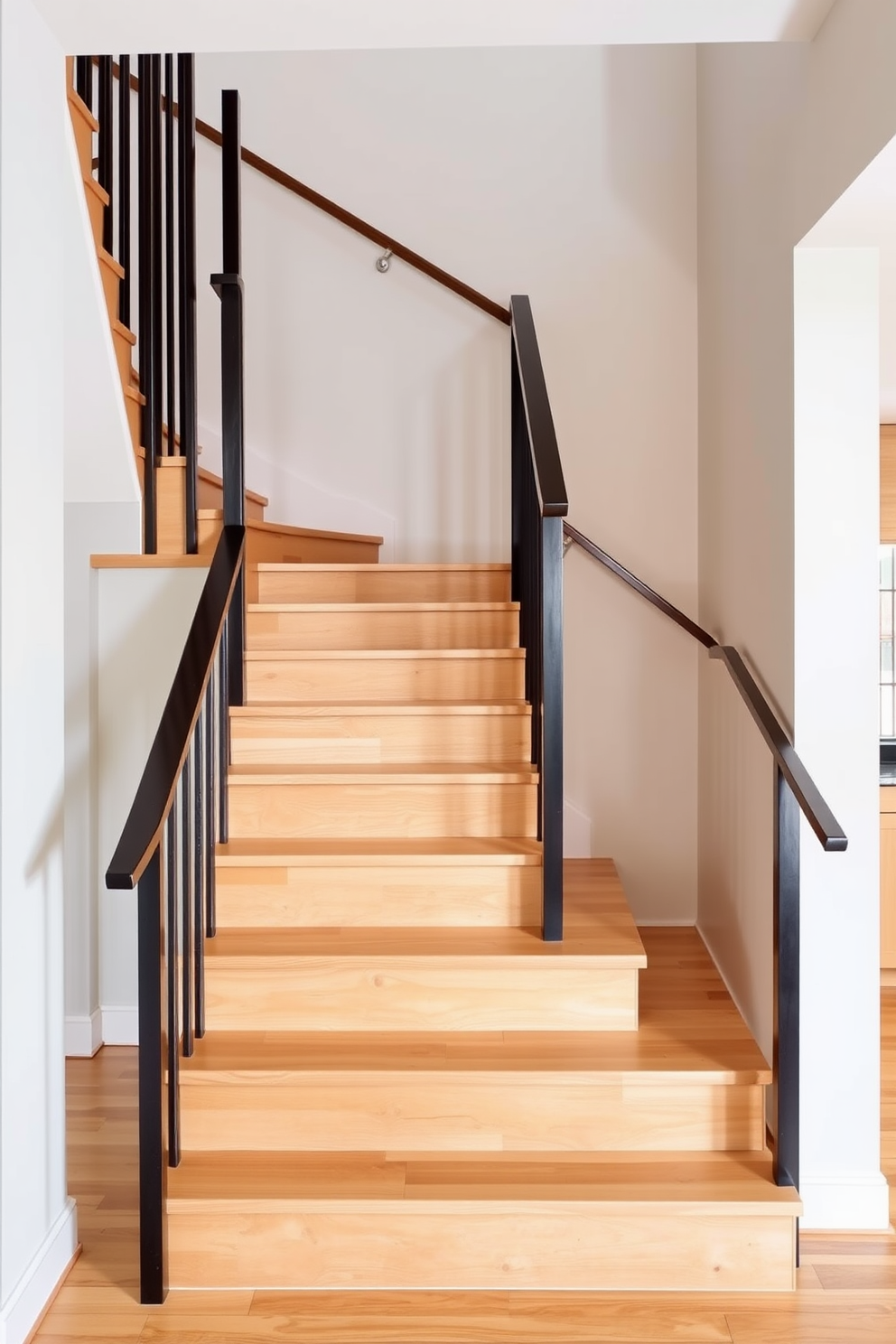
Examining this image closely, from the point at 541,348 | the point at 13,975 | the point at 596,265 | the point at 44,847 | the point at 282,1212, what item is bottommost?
the point at 282,1212

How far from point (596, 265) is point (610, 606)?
49.4 inches

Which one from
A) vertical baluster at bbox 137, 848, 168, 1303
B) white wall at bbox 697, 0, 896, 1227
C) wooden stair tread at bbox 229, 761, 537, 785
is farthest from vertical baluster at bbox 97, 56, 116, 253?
vertical baluster at bbox 137, 848, 168, 1303

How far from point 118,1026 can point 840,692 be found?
90.8 inches

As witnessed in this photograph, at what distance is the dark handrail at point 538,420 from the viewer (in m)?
2.32

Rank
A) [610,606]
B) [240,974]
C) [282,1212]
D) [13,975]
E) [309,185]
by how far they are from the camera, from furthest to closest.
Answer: [309,185]
[610,606]
[240,974]
[282,1212]
[13,975]

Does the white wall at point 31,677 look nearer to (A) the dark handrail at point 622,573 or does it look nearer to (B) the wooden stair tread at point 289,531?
(B) the wooden stair tread at point 289,531

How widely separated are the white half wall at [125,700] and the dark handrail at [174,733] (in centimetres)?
37

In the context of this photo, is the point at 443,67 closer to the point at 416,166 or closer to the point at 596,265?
the point at 416,166

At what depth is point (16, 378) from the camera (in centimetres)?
187

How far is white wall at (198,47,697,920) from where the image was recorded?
376 centimetres

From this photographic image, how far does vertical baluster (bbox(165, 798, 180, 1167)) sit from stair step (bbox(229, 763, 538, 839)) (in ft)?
2.14

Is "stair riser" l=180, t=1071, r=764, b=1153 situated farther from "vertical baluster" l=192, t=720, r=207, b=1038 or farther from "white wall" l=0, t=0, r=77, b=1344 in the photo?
"white wall" l=0, t=0, r=77, b=1344

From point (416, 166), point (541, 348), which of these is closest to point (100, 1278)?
point (541, 348)

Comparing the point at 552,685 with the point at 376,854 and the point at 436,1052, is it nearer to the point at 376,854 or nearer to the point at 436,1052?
the point at 376,854
